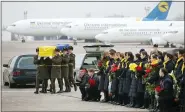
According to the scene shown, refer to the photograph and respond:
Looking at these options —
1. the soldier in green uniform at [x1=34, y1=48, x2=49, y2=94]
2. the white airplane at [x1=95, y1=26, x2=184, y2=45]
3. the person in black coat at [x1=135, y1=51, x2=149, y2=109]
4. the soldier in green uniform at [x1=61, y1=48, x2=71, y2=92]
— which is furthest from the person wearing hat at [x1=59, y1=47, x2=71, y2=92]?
the white airplane at [x1=95, y1=26, x2=184, y2=45]

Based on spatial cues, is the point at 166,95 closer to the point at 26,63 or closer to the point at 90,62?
the point at 90,62

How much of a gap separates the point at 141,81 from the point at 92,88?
7.82ft

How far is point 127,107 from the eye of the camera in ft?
50.7

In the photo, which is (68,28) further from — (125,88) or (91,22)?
(125,88)

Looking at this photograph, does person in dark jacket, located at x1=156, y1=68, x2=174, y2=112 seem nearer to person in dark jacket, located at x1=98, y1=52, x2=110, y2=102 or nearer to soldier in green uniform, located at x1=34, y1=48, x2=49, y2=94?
person in dark jacket, located at x1=98, y1=52, x2=110, y2=102

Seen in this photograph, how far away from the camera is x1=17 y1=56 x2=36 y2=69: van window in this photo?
863 inches

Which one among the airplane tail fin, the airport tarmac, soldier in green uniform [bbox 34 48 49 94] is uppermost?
the airplane tail fin

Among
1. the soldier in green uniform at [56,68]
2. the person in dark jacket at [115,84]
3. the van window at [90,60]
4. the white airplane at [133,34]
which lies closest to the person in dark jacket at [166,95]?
the person in dark jacket at [115,84]

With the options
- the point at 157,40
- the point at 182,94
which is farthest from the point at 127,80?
the point at 157,40

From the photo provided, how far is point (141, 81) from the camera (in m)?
15.0

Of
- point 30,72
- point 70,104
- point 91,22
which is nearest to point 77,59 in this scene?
point 30,72

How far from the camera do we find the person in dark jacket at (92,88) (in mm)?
17047

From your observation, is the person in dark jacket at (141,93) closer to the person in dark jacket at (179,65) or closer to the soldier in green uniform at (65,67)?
the person in dark jacket at (179,65)

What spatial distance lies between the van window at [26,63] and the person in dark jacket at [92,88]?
5.20 metres
